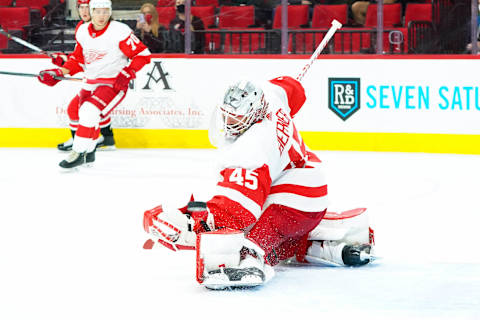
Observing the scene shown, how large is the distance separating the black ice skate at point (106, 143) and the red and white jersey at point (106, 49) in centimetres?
77

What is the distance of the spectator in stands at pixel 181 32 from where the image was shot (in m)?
7.58

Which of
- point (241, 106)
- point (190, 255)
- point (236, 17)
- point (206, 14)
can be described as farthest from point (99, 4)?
point (241, 106)

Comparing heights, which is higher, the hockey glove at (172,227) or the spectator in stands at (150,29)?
the spectator in stands at (150,29)

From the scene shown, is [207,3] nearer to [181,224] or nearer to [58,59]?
[58,59]

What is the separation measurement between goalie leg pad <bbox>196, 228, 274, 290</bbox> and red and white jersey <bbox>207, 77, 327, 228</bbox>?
0.05m

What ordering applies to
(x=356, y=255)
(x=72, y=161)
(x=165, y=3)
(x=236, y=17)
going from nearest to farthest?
(x=356, y=255)
(x=72, y=161)
(x=236, y=17)
(x=165, y=3)

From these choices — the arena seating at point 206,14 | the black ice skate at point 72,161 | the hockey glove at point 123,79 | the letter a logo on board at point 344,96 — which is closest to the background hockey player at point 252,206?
the black ice skate at point 72,161

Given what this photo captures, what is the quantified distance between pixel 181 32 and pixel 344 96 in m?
1.49

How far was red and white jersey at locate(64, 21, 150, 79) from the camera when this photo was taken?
6.91 meters

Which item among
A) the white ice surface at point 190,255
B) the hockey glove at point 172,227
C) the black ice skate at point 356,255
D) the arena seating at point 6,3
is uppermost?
the arena seating at point 6,3

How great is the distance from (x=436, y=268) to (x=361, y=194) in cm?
194

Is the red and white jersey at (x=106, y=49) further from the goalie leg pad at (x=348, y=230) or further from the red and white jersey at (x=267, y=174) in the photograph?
the goalie leg pad at (x=348, y=230)

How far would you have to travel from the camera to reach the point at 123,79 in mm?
6883

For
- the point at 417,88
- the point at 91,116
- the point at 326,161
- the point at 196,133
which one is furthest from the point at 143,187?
the point at 417,88
